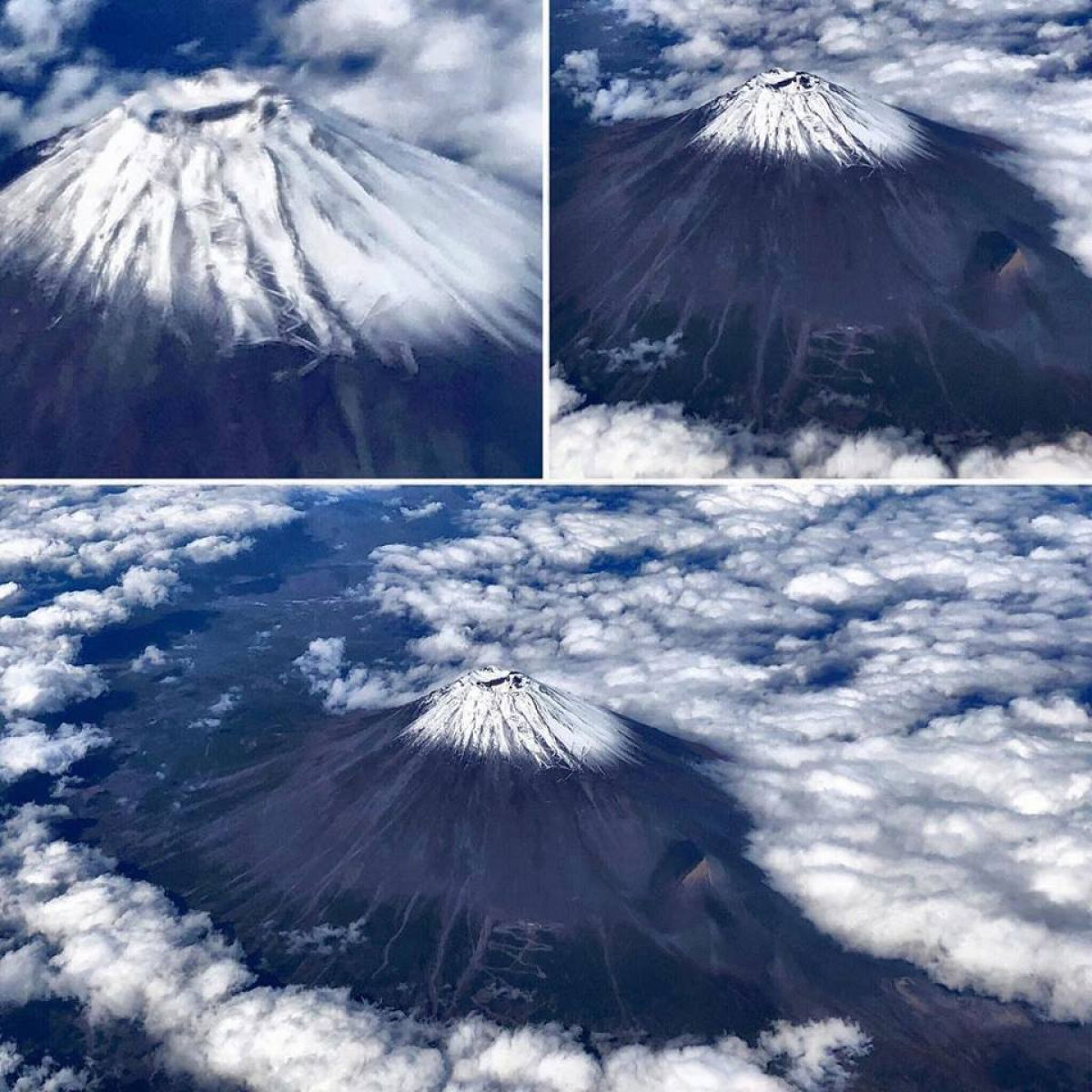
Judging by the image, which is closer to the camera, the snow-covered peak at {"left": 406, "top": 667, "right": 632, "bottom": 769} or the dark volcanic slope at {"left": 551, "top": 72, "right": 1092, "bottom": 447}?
the snow-covered peak at {"left": 406, "top": 667, "right": 632, "bottom": 769}

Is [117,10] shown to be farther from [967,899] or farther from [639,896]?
[967,899]

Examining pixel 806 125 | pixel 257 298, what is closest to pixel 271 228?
pixel 257 298

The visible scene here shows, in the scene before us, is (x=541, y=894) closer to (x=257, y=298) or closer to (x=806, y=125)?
(x=257, y=298)

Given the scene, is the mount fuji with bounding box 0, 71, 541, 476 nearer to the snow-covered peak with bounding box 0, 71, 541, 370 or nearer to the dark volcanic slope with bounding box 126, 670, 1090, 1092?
Result: the snow-covered peak with bounding box 0, 71, 541, 370

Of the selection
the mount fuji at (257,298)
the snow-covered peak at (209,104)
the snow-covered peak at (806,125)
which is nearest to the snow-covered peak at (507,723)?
the mount fuji at (257,298)

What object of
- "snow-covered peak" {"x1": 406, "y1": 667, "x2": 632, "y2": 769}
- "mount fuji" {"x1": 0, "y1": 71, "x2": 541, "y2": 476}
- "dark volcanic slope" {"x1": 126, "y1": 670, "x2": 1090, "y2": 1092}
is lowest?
"dark volcanic slope" {"x1": 126, "y1": 670, "x2": 1090, "y2": 1092}

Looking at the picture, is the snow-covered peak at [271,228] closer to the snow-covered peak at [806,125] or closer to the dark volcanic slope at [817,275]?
the dark volcanic slope at [817,275]

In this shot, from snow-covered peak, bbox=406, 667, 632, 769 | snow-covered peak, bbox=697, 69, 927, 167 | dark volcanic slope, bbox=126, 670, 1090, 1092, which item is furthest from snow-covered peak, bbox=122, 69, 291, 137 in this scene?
snow-covered peak, bbox=406, 667, 632, 769
